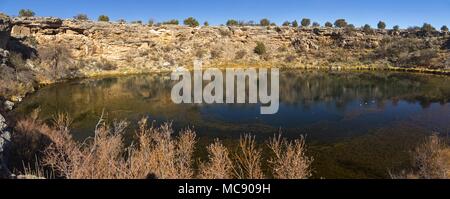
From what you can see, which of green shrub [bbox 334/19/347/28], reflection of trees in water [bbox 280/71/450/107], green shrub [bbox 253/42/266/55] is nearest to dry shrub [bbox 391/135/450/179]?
reflection of trees in water [bbox 280/71/450/107]

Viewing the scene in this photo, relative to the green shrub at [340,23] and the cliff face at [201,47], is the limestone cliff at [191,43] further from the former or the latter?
the green shrub at [340,23]

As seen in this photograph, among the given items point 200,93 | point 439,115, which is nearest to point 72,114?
point 200,93

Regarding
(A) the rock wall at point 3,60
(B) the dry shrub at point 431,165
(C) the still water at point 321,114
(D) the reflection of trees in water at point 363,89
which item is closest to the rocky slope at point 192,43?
(A) the rock wall at point 3,60

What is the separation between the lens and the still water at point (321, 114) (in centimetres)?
1970

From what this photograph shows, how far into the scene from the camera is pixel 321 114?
29.7 metres

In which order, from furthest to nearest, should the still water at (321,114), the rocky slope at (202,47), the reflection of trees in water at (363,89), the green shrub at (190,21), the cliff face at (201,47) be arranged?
1. the green shrub at (190,21)
2. the cliff face at (201,47)
3. the rocky slope at (202,47)
4. the reflection of trees in water at (363,89)
5. the still water at (321,114)

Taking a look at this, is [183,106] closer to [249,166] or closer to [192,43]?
[249,166]

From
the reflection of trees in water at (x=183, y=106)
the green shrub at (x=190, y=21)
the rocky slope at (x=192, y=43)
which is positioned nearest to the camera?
the reflection of trees in water at (x=183, y=106)

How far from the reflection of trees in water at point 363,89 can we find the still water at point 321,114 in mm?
98

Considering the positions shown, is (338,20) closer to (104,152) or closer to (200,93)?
(200,93)

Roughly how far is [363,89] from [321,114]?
53.2ft

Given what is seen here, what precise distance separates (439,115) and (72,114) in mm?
29422

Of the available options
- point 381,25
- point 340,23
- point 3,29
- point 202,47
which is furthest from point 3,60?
point 381,25

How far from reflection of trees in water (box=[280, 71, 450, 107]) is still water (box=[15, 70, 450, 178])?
0.10m
